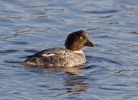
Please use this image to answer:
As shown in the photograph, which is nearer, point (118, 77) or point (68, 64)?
point (118, 77)

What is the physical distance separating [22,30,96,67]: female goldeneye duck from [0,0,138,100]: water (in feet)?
1.05

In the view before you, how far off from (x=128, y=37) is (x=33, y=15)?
4195mm

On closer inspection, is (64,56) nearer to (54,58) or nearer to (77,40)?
(54,58)

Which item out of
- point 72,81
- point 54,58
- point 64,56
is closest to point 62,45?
point 64,56

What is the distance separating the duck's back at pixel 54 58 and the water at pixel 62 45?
319mm

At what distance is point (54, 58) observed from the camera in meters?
16.8

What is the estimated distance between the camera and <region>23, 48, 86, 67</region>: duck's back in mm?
16566

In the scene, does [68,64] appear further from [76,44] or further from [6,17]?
[6,17]

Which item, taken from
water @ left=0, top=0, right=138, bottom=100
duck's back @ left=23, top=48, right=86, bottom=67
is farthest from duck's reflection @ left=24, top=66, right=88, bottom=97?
duck's back @ left=23, top=48, right=86, bottom=67

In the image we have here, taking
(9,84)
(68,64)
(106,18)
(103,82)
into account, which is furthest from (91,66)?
(106,18)

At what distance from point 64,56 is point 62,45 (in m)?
2.37

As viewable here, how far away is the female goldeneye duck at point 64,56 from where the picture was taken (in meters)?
16.6

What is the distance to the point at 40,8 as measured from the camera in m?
23.5

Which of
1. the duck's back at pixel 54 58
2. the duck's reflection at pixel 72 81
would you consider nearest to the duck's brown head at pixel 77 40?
the duck's back at pixel 54 58
